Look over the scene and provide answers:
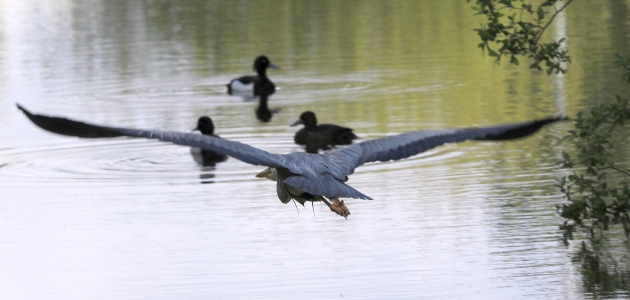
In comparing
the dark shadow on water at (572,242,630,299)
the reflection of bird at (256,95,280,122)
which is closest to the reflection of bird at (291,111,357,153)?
the reflection of bird at (256,95,280,122)

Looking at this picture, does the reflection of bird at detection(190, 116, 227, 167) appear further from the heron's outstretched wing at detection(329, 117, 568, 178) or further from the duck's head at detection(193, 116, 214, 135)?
the heron's outstretched wing at detection(329, 117, 568, 178)

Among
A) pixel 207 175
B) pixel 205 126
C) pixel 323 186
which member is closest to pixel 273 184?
pixel 207 175

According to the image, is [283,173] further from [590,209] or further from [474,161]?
[474,161]

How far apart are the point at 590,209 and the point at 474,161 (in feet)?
11.2

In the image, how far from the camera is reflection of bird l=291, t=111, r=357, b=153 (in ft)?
57.9

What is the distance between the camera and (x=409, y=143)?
9.27 metres

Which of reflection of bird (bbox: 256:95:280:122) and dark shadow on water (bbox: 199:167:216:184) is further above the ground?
reflection of bird (bbox: 256:95:280:122)

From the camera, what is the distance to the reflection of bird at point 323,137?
57.9ft

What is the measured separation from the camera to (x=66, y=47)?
34.2 m

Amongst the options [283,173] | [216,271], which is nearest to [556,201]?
[216,271]

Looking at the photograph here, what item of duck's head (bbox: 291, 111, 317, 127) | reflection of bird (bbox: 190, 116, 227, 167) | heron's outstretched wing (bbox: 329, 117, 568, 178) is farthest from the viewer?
duck's head (bbox: 291, 111, 317, 127)

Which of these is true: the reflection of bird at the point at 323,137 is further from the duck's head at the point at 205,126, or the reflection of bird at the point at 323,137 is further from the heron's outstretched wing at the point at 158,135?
the heron's outstretched wing at the point at 158,135

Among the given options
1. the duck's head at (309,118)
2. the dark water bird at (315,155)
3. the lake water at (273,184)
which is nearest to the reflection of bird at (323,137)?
the duck's head at (309,118)

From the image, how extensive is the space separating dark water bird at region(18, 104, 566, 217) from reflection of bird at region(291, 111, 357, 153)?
8.18 meters
